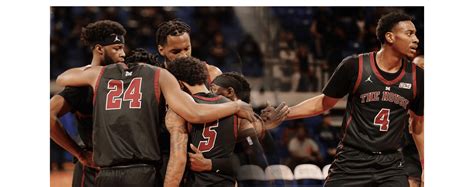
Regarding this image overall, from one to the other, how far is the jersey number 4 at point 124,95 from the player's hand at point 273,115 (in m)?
1.22

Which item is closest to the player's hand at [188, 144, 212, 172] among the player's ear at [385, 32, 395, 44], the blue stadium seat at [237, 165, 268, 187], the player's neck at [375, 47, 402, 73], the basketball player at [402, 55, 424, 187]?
the blue stadium seat at [237, 165, 268, 187]

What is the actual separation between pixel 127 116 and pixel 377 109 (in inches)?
66.4

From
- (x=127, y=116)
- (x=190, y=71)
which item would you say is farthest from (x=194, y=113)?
(x=127, y=116)

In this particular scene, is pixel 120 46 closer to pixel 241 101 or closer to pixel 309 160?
pixel 241 101

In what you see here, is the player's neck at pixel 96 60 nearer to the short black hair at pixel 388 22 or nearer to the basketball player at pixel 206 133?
the basketball player at pixel 206 133

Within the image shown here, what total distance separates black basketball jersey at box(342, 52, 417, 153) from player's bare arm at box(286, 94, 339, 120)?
0.92 feet

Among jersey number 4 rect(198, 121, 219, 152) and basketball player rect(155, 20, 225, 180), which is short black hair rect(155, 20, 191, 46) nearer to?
basketball player rect(155, 20, 225, 180)

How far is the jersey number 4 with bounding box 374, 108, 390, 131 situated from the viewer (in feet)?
14.0
